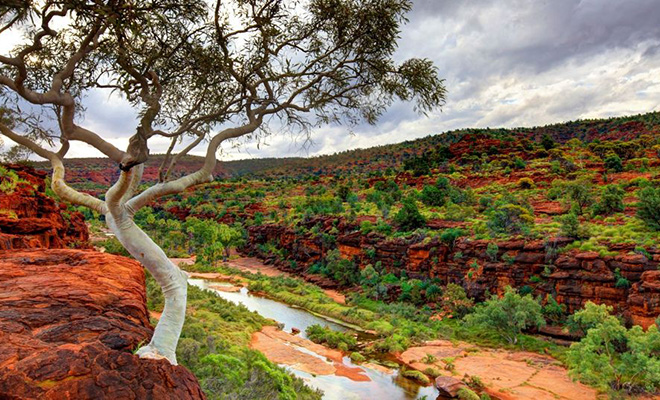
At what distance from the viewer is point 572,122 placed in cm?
7288

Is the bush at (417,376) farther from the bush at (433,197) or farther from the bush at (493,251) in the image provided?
the bush at (433,197)

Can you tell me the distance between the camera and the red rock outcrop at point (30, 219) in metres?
9.62

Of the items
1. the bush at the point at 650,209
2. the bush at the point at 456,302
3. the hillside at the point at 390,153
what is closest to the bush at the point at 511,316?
the bush at the point at 456,302

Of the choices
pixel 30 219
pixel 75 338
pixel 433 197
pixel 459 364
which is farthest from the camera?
pixel 433 197

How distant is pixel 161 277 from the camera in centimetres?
486

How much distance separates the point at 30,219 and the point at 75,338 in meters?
8.00

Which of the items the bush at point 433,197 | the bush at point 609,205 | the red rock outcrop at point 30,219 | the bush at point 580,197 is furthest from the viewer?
the bush at point 433,197

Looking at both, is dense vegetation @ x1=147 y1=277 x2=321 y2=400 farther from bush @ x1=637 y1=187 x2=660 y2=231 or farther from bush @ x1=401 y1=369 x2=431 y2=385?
bush @ x1=637 y1=187 x2=660 y2=231

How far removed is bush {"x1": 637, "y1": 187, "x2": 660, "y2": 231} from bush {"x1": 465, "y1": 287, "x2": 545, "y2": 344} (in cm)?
680

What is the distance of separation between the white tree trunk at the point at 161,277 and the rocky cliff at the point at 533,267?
17062 mm

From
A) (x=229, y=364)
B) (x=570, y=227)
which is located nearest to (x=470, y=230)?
(x=570, y=227)

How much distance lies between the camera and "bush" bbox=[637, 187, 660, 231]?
1878cm

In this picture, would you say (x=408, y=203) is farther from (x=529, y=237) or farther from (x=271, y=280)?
(x=271, y=280)

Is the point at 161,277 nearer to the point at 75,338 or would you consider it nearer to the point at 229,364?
the point at 75,338
